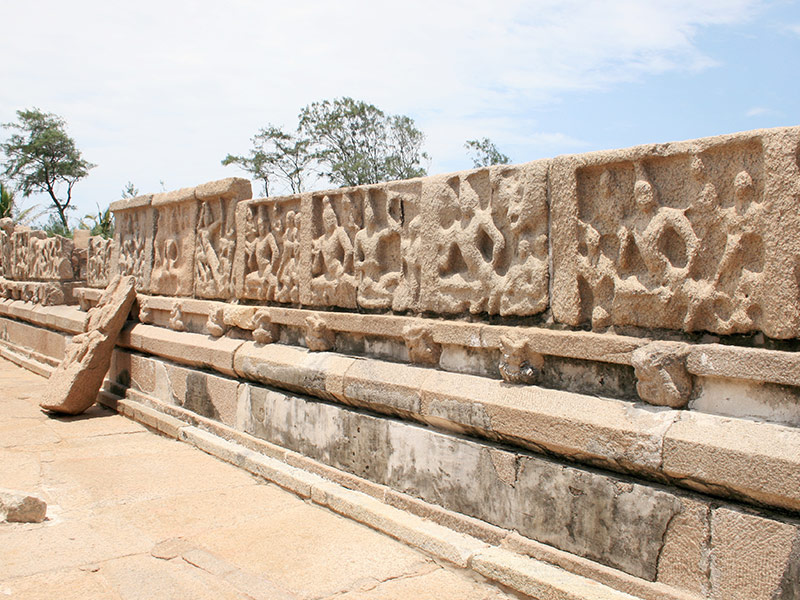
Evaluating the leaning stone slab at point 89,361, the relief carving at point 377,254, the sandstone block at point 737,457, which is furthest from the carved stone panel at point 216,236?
the sandstone block at point 737,457

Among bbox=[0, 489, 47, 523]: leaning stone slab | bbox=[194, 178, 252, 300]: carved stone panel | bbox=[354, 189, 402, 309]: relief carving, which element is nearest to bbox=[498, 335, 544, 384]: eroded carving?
bbox=[354, 189, 402, 309]: relief carving

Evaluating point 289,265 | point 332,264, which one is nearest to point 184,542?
point 332,264

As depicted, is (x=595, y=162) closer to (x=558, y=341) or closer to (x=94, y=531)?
(x=558, y=341)

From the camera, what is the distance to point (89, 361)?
6.13m

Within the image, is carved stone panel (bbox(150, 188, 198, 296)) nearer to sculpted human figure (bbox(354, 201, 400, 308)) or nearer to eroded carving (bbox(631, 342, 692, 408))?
sculpted human figure (bbox(354, 201, 400, 308))

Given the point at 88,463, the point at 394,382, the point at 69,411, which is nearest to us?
the point at 394,382

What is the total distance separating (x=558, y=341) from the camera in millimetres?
2971

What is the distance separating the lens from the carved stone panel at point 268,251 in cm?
486

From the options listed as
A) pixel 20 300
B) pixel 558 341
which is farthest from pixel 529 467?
pixel 20 300

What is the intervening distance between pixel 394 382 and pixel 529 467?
95 cm

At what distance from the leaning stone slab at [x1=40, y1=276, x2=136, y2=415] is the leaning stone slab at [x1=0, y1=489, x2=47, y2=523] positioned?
2715 millimetres

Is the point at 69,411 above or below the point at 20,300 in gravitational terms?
below

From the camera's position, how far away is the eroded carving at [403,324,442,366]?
3607mm

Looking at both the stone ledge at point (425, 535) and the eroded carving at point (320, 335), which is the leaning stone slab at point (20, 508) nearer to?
Result: the stone ledge at point (425, 535)
